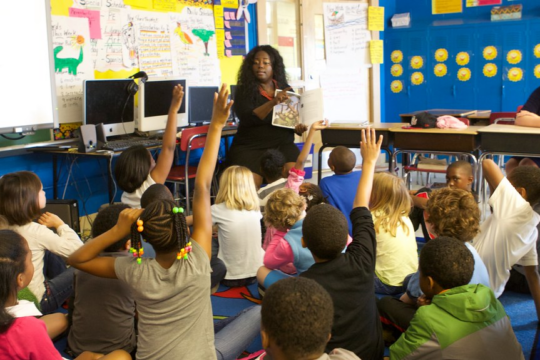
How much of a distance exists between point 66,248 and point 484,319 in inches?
71.6

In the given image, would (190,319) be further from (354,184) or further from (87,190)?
(87,190)

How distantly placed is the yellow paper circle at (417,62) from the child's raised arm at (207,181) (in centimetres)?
644

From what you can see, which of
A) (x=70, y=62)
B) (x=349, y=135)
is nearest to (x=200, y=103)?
(x=70, y=62)

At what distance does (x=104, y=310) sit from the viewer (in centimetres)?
207

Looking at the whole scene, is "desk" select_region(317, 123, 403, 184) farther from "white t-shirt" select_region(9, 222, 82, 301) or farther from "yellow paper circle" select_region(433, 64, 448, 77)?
"yellow paper circle" select_region(433, 64, 448, 77)

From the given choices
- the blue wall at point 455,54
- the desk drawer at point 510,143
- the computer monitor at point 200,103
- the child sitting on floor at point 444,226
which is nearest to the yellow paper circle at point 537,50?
the blue wall at point 455,54

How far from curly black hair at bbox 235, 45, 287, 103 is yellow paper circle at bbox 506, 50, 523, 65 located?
365 centimetres

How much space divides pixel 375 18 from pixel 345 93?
3.60ft

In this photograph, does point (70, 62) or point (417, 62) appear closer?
point (70, 62)

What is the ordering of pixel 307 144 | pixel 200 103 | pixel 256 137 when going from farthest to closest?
pixel 200 103
pixel 256 137
pixel 307 144

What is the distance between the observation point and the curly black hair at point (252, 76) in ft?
15.6

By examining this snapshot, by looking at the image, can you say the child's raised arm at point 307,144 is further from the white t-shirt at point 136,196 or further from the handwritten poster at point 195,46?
the handwritten poster at point 195,46

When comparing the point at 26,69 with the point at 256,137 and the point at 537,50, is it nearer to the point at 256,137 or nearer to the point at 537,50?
the point at 256,137

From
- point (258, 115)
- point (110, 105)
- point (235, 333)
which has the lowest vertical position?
point (235, 333)
